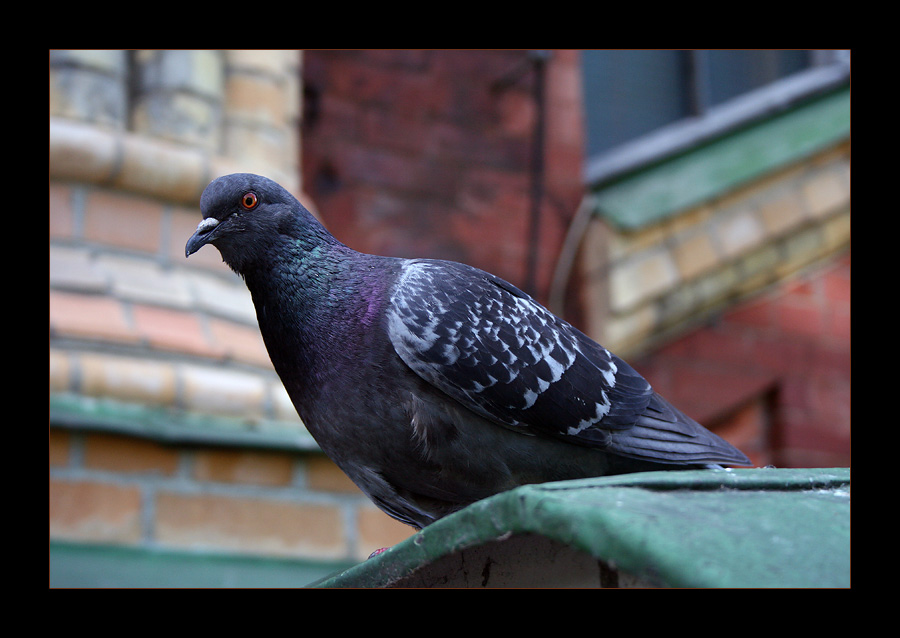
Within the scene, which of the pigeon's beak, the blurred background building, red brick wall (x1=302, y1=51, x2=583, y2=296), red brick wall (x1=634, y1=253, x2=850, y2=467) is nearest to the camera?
the pigeon's beak

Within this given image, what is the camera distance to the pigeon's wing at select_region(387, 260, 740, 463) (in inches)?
103

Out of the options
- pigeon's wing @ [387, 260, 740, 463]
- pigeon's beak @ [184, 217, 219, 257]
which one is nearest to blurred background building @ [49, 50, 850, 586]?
pigeon's beak @ [184, 217, 219, 257]

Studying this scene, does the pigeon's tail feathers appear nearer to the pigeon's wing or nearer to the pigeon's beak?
the pigeon's wing

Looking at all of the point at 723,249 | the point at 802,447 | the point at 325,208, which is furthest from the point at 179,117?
the point at 802,447

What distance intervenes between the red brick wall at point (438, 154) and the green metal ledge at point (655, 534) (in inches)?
184

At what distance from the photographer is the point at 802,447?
7.79 meters

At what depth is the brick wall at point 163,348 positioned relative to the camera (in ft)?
15.8

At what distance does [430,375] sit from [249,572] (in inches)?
112

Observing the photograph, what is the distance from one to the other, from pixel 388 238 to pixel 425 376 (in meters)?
4.22

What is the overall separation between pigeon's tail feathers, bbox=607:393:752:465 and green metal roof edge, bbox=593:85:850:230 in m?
4.45

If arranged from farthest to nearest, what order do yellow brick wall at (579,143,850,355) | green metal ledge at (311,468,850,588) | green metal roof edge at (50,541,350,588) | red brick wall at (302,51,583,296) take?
1. yellow brick wall at (579,143,850,355)
2. red brick wall at (302,51,583,296)
3. green metal roof edge at (50,541,350,588)
4. green metal ledge at (311,468,850,588)

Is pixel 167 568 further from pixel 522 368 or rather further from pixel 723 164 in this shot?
pixel 723 164

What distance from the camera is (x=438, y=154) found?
23.2ft

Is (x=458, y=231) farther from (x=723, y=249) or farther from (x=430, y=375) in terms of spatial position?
(x=430, y=375)
